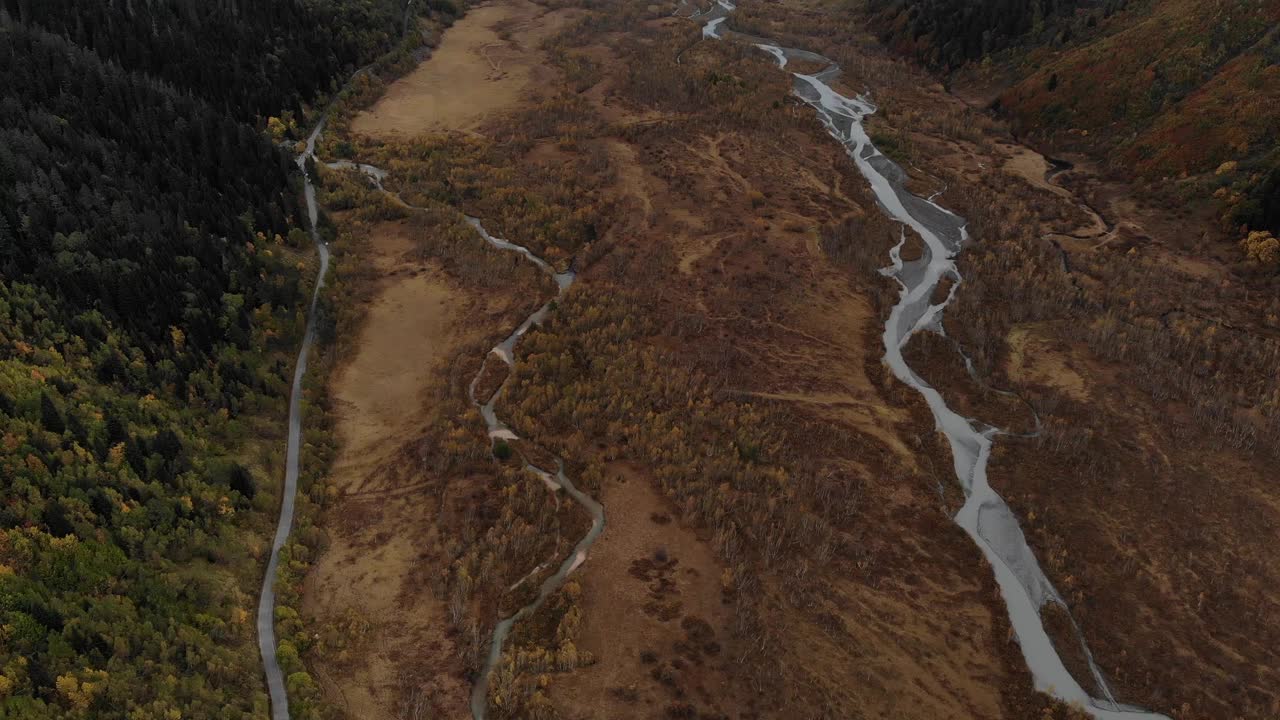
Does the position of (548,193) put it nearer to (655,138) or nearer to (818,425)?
(655,138)

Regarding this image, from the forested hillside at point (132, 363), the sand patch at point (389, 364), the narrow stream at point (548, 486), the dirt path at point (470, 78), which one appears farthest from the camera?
the dirt path at point (470, 78)

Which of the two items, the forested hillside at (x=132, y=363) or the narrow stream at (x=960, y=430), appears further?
the narrow stream at (x=960, y=430)

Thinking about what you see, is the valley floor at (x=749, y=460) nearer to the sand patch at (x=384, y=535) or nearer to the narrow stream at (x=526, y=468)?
the sand patch at (x=384, y=535)

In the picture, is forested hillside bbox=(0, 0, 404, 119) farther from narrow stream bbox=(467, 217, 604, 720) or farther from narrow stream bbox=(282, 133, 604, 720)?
narrow stream bbox=(467, 217, 604, 720)

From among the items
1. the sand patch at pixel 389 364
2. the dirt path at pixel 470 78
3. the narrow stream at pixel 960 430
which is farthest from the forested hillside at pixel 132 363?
→ the narrow stream at pixel 960 430

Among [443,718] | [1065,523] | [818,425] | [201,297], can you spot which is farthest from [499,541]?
[1065,523]

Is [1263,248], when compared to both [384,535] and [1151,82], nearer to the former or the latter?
[1151,82]
